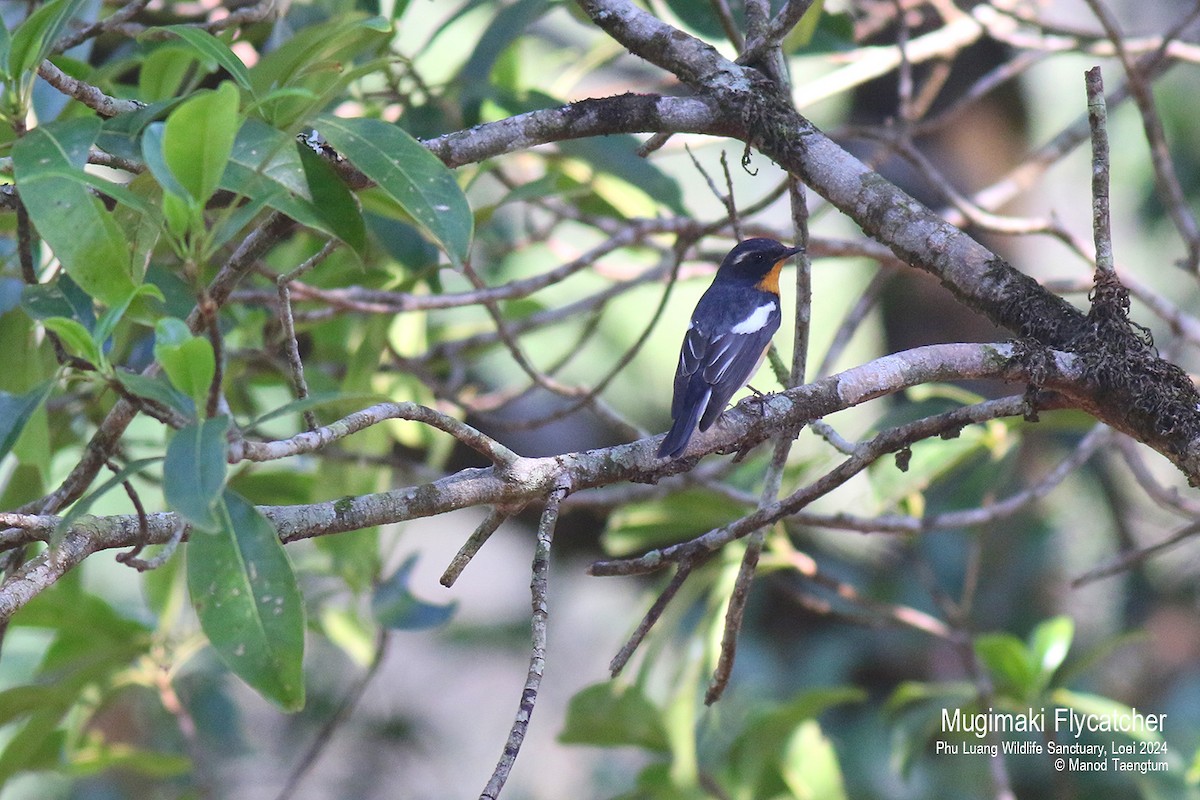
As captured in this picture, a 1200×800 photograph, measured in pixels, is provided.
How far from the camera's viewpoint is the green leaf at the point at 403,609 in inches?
146

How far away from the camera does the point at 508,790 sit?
800 cm

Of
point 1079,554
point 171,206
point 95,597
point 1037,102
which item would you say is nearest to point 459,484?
point 171,206

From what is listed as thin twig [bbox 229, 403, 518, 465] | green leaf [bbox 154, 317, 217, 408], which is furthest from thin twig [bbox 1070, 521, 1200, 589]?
green leaf [bbox 154, 317, 217, 408]

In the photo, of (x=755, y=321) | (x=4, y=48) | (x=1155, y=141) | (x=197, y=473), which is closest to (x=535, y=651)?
(x=197, y=473)

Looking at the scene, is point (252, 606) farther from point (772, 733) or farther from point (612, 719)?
point (772, 733)

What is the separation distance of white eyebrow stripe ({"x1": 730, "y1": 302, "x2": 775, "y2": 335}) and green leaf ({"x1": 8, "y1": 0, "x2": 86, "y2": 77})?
8.45 feet

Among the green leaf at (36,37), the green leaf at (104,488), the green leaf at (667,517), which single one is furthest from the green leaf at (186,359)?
the green leaf at (667,517)

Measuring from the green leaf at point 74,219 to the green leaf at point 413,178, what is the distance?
39cm

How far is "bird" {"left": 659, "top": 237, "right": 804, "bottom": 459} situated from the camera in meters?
3.39

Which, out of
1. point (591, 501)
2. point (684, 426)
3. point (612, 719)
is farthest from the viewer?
point (591, 501)

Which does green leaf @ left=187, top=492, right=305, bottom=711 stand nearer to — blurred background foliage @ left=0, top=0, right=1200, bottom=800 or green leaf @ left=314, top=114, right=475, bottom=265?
blurred background foliage @ left=0, top=0, right=1200, bottom=800

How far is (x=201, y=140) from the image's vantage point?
1610 mm

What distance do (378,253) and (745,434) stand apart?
96.9 inches

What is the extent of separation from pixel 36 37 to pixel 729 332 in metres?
2.59
